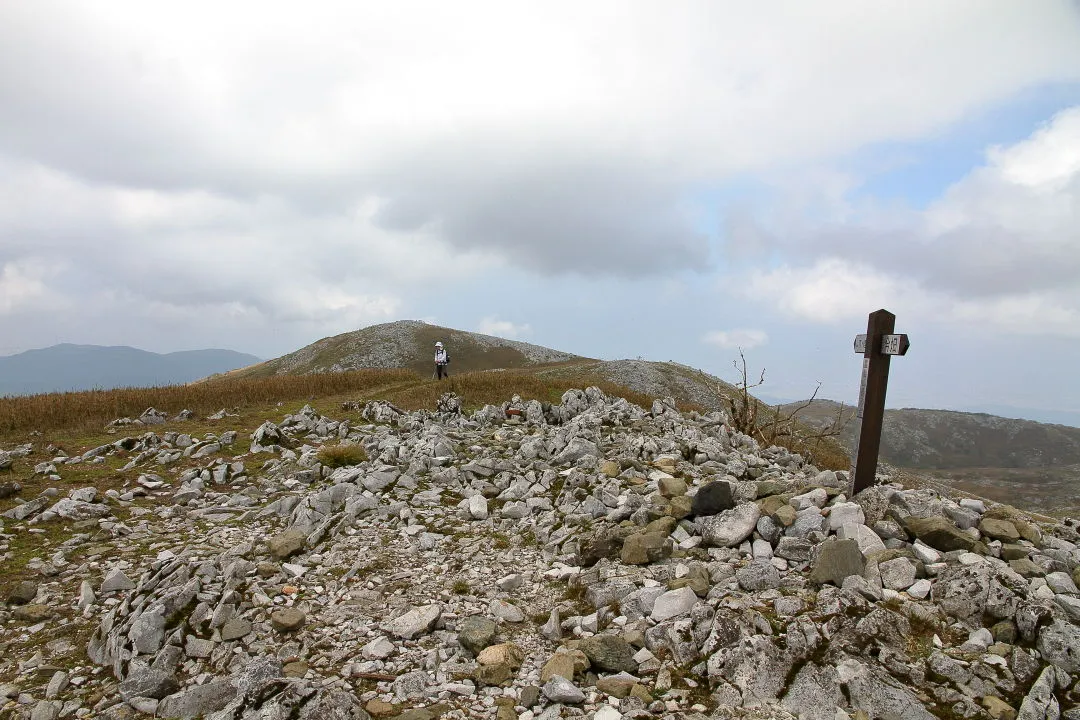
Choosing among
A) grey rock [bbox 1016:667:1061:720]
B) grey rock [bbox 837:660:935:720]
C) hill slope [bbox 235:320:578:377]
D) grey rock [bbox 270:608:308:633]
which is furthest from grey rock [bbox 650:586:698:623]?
hill slope [bbox 235:320:578:377]

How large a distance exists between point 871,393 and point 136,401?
30.5 metres

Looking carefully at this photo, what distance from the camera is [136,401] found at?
1051 inches

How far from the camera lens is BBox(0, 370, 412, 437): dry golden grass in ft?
74.1

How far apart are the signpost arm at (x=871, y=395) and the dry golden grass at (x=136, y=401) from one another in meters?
25.5

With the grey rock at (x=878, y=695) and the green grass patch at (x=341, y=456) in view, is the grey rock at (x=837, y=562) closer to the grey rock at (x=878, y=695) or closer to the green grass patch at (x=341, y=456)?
the grey rock at (x=878, y=695)

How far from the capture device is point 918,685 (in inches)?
199

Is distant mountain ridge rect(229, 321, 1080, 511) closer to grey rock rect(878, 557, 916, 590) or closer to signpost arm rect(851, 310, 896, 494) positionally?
signpost arm rect(851, 310, 896, 494)

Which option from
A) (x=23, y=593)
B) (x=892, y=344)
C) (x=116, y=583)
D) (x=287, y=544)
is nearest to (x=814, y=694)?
(x=892, y=344)

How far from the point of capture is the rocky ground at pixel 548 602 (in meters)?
5.27

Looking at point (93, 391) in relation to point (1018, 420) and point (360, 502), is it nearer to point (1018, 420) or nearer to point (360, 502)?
point (360, 502)

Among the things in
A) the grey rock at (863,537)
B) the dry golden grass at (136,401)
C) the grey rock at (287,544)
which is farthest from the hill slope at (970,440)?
the grey rock at (287,544)

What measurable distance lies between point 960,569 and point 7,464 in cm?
2020

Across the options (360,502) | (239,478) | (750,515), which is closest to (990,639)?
(750,515)

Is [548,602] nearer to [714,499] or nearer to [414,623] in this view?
[414,623]
